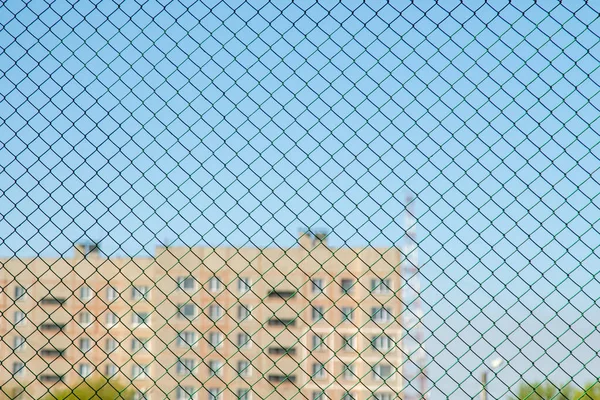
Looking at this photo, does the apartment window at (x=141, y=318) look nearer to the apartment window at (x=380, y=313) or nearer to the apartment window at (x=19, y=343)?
the apartment window at (x=19, y=343)

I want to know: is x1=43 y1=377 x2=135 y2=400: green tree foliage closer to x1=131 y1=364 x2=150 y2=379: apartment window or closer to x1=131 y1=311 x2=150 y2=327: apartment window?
x1=131 y1=364 x2=150 y2=379: apartment window

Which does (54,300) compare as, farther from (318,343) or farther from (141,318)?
(141,318)

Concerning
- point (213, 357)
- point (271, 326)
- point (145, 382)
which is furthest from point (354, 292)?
point (145, 382)

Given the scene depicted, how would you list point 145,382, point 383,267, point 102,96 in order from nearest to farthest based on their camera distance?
point 102,96 → point 383,267 → point 145,382

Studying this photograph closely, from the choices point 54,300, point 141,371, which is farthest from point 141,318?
Answer: point 54,300

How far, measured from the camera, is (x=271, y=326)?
5347 centimetres

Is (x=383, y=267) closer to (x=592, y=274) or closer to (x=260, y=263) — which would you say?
(x=260, y=263)

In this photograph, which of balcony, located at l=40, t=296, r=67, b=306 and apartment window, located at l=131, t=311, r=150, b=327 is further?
apartment window, located at l=131, t=311, r=150, b=327

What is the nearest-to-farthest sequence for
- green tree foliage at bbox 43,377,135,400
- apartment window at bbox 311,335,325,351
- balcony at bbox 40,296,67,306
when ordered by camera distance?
green tree foliage at bbox 43,377,135,400
balcony at bbox 40,296,67,306
apartment window at bbox 311,335,325,351

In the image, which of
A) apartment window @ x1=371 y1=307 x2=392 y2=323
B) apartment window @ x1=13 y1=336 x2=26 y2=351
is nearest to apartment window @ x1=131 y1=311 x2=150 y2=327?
apartment window @ x1=13 y1=336 x2=26 y2=351

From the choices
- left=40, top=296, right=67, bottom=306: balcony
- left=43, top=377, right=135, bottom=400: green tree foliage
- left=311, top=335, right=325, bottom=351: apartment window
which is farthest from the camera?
left=311, top=335, right=325, bottom=351: apartment window

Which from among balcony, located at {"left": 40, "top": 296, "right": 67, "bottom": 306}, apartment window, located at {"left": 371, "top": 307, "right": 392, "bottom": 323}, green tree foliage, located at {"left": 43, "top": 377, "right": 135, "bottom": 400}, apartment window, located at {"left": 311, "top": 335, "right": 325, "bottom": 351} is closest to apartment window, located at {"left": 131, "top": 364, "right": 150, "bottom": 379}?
green tree foliage, located at {"left": 43, "top": 377, "right": 135, "bottom": 400}

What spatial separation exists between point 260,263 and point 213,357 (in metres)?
13.3

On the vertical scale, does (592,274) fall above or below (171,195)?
below
